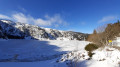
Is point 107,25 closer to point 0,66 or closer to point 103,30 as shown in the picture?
point 103,30

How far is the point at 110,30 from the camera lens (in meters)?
13.0

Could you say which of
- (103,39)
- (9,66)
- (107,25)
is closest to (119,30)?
(107,25)

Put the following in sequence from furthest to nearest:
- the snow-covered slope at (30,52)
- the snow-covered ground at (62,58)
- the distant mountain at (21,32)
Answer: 1. the distant mountain at (21,32)
2. the snow-covered slope at (30,52)
3. the snow-covered ground at (62,58)

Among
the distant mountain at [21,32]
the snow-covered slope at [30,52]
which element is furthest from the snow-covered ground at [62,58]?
the distant mountain at [21,32]

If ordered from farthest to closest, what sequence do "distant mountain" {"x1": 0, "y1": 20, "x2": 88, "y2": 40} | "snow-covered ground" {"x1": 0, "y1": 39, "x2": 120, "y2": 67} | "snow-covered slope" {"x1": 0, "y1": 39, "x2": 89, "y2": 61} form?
"distant mountain" {"x1": 0, "y1": 20, "x2": 88, "y2": 40} < "snow-covered slope" {"x1": 0, "y1": 39, "x2": 89, "y2": 61} < "snow-covered ground" {"x1": 0, "y1": 39, "x2": 120, "y2": 67}

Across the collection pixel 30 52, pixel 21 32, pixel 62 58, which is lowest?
pixel 30 52

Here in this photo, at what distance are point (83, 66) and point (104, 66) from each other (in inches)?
40.5

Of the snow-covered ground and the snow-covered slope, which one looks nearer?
A: the snow-covered ground

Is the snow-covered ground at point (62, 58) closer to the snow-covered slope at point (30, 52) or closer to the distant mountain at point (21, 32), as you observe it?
the snow-covered slope at point (30, 52)

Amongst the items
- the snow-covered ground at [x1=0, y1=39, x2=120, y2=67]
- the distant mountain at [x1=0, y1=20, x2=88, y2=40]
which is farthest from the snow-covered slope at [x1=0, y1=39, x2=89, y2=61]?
the distant mountain at [x1=0, y1=20, x2=88, y2=40]

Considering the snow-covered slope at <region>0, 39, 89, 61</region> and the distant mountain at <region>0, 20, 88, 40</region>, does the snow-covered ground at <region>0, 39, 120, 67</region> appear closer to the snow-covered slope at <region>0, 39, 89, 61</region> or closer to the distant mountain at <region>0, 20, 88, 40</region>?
the snow-covered slope at <region>0, 39, 89, 61</region>

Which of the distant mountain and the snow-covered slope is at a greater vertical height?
the distant mountain

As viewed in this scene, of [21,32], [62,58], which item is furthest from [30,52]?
[21,32]

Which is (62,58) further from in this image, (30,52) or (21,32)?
(21,32)
